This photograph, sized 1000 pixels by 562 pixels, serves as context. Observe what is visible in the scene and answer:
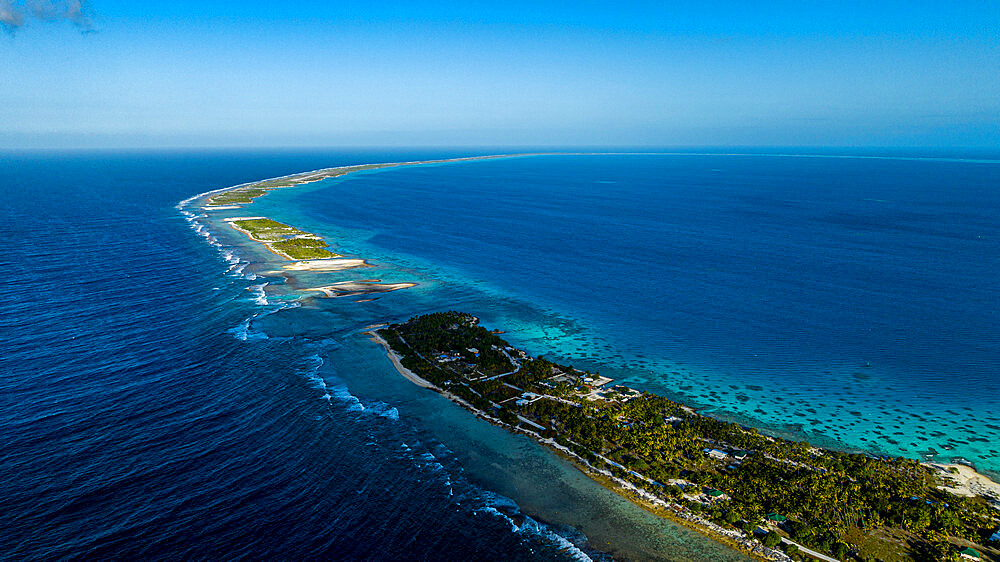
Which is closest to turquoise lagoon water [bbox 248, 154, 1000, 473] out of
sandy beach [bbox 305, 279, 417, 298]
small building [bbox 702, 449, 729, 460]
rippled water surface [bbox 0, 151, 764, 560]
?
sandy beach [bbox 305, 279, 417, 298]

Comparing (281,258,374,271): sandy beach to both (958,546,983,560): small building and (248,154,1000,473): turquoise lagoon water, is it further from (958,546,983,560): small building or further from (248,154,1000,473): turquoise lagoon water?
(958,546,983,560): small building

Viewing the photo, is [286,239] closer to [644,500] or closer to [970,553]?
[644,500]

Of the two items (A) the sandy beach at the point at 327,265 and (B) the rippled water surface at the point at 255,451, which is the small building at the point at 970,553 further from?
(A) the sandy beach at the point at 327,265

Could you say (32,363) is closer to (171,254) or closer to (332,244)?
(171,254)

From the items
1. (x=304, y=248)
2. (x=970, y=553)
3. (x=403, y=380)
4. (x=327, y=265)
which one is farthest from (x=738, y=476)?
(x=304, y=248)

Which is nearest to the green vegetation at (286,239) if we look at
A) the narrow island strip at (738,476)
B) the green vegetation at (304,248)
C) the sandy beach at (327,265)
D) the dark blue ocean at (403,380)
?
the green vegetation at (304,248)
